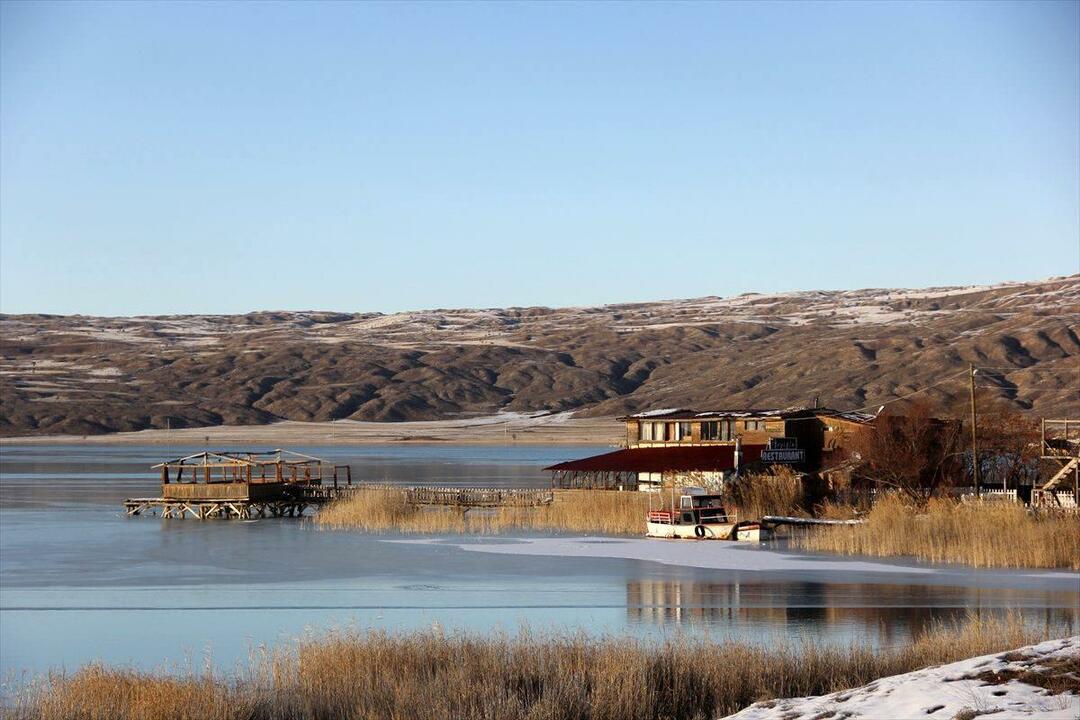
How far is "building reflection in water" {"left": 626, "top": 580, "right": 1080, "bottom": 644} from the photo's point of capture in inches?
1001

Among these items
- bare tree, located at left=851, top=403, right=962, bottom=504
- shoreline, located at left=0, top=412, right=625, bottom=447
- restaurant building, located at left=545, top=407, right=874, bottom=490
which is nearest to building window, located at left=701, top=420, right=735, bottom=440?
restaurant building, located at left=545, top=407, right=874, bottom=490

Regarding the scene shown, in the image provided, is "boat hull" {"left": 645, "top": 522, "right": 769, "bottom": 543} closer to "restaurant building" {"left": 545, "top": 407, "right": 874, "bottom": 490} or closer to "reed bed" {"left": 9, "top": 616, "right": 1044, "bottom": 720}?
"restaurant building" {"left": 545, "top": 407, "right": 874, "bottom": 490}

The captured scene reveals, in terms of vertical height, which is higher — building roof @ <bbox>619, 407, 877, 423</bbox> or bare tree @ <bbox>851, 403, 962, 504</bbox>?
building roof @ <bbox>619, 407, 877, 423</bbox>

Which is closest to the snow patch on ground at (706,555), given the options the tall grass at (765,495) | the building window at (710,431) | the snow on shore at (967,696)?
the tall grass at (765,495)

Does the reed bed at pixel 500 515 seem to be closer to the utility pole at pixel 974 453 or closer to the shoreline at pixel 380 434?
the utility pole at pixel 974 453

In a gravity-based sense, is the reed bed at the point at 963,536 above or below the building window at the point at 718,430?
below

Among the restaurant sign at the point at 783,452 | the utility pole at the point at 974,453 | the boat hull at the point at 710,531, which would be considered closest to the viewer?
the boat hull at the point at 710,531

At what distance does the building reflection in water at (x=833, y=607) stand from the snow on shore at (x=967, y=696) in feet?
29.4

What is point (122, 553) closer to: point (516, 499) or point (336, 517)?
point (336, 517)

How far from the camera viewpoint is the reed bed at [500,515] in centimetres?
5056

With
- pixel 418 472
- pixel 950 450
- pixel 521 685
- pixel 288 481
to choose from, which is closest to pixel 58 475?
pixel 418 472

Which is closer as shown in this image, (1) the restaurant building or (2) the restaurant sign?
(1) the restaurant building

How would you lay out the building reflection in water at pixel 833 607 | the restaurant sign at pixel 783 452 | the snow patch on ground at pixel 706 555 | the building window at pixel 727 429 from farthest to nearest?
the building window at pixel 727 429 < the restaurant sign at pixel 783 452 < the snow patch on ground at pixel 706 555 < the building reflection in water at pixel 833 607

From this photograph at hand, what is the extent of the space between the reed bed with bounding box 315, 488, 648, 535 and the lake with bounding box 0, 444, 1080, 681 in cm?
232
